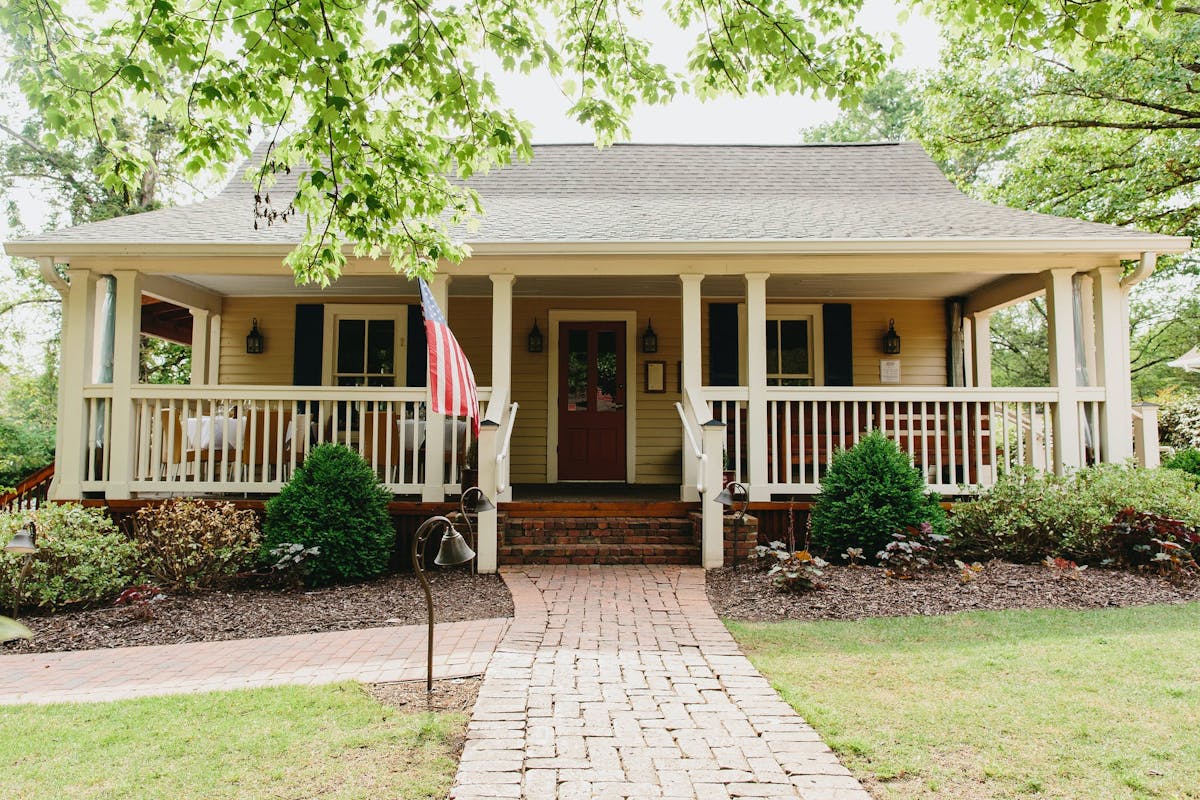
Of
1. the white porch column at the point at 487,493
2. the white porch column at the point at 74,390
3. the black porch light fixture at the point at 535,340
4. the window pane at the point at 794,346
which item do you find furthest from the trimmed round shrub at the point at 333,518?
the window pane at the point at 794,346

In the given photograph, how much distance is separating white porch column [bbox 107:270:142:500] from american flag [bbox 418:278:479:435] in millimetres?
3608

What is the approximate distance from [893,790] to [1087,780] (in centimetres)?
68

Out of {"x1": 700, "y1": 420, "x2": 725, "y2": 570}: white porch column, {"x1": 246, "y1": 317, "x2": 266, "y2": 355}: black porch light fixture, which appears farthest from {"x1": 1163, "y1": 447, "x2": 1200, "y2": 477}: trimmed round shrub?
→ {"x1": 246, "y1": 317, "x2": 266, "y2": 355}: black porch light fixture

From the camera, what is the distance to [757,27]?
5465mm

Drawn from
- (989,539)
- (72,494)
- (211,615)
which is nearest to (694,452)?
(989,539)

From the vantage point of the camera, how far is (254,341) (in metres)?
10.0

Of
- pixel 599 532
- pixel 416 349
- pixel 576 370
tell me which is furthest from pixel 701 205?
pixel 599 532

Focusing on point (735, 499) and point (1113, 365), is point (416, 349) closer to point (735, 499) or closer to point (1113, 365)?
point (735, 499)

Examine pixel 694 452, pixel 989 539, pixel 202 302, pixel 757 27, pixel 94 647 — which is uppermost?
pixel 757 27

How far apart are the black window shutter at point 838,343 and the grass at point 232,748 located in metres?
7.61

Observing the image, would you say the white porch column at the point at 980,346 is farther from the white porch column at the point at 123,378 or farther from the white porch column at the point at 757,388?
the white porch column at the point at 123,378

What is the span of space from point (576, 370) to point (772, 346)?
2.58 metres

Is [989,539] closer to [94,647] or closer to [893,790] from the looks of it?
[893,790]

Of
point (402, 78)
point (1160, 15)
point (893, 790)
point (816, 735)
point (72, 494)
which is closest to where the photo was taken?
point (893, 790)
